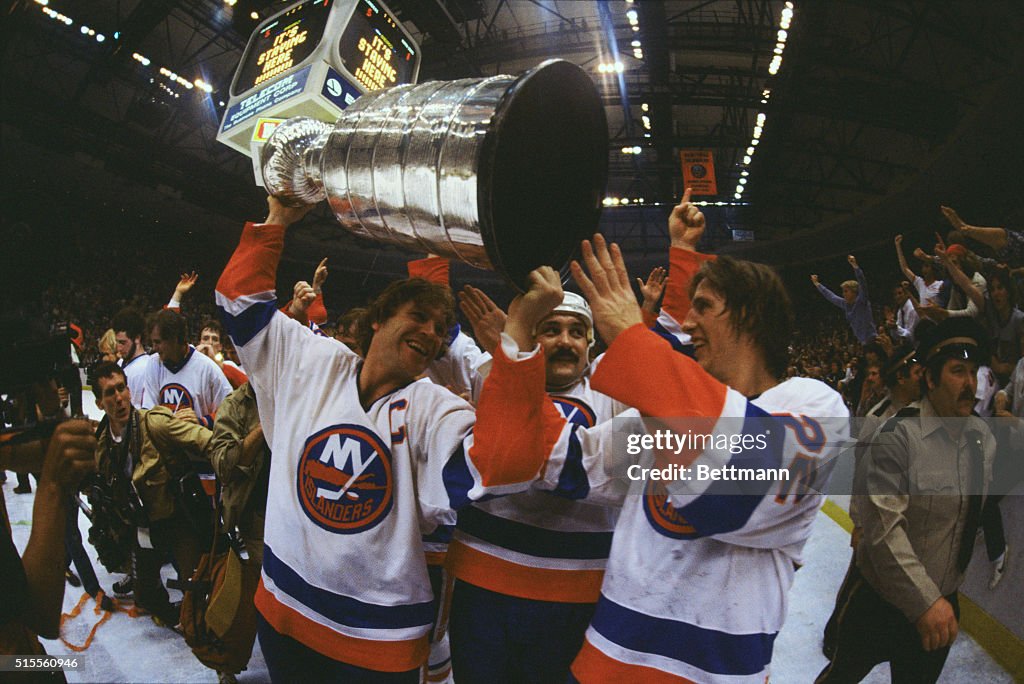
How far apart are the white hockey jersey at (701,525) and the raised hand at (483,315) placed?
397 mm

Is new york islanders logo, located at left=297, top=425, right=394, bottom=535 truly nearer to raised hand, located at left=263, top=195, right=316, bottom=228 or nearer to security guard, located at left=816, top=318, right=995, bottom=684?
raised hand, located at left=263, top=195, right=316, bottom=228

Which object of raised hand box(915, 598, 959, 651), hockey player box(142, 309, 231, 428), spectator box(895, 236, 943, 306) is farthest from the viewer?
spectator box(895, 236, 943, 306)

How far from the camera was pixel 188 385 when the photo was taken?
154 inches

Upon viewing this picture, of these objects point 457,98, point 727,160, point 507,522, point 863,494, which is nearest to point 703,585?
point 507,522

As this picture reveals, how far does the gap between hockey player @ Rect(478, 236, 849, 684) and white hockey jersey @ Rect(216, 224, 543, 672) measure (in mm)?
321

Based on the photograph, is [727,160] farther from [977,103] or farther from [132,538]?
[132,538]

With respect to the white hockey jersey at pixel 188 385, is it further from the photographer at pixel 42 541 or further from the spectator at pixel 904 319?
the spectator at pixel 904 319

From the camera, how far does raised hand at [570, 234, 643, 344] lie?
119 centimetres

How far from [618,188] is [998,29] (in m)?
12.2

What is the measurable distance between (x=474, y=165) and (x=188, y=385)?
366 centimetres

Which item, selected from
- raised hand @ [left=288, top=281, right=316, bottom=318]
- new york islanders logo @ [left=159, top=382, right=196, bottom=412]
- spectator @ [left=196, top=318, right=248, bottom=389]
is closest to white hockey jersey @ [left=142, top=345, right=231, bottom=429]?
new york islanders logo @ [left=159, top=382, right=196, bottom=412]

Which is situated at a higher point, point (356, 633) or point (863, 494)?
Result: point (863, 494)

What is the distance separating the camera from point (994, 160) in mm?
9641

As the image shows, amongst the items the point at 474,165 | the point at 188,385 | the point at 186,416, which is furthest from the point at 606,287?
the point at 188,385
